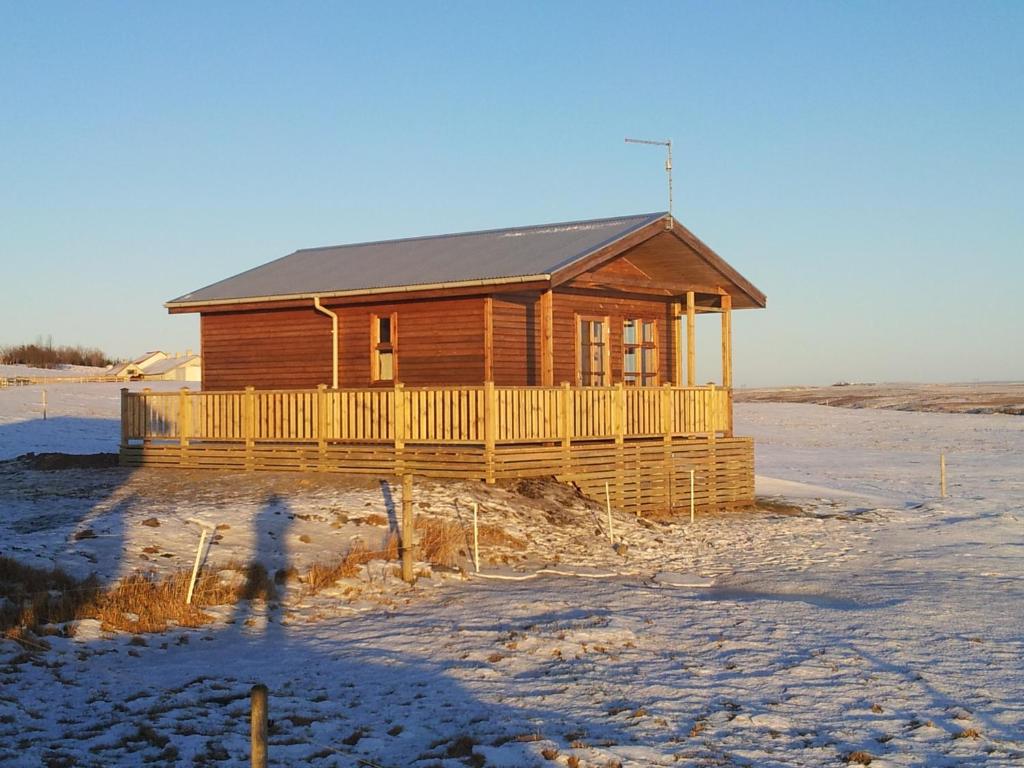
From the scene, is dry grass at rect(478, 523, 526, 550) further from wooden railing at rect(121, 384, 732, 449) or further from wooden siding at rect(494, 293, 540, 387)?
wooden siding at rect(494, 293, 540, 387)

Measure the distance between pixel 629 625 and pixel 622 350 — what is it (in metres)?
15.3

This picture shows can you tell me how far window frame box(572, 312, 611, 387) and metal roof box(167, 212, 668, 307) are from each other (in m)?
1.92

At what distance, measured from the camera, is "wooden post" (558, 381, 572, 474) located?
2173 centimetres

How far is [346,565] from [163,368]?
272 feet

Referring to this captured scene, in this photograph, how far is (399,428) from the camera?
21.3 m


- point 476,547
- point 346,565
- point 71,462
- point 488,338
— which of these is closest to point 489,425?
point 488,338

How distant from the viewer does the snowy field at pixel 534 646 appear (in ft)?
28.3

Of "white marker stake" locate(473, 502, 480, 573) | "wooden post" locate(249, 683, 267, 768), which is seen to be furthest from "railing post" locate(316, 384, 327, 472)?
"wooden post" locate(249, 683, 267, 768)

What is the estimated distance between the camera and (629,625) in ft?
41.3

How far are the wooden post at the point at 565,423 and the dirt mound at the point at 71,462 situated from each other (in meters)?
10.2

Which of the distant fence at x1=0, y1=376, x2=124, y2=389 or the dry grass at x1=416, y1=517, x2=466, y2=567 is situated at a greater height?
the distant fence at x1=0, y1=376, x2=124, y2=389

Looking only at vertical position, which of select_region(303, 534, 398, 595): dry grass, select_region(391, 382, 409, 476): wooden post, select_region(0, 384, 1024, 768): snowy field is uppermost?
select_region(391, 382, 409, 476): wooden post

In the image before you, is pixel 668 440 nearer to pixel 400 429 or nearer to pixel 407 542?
pixel 400 429

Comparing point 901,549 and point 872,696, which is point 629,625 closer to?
point 872,696
